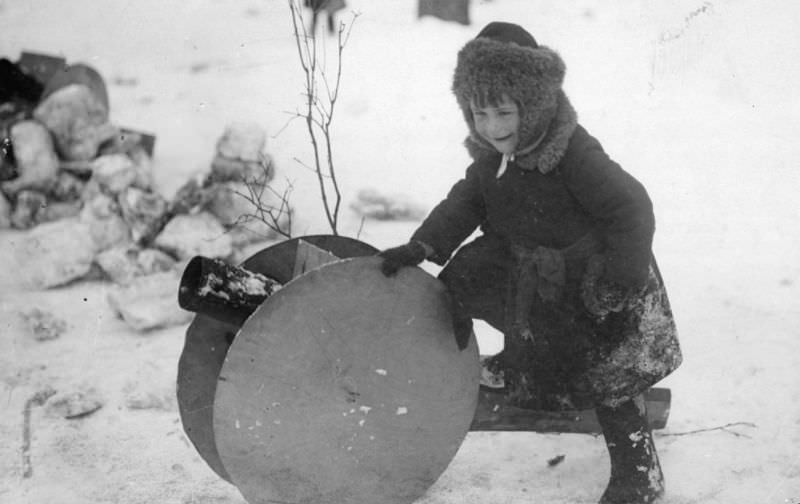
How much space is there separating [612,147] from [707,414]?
2.10 meters

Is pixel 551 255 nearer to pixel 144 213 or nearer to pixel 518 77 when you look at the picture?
pixel 518 77

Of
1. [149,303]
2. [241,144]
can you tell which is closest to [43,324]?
[149,303]

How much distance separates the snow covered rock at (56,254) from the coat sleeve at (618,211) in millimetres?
2949

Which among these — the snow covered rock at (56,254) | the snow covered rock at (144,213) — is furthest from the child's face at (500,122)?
the snow covered rock at (56,254)

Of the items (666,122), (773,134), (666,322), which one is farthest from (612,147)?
(666,322)

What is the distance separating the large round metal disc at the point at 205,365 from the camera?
118 inches

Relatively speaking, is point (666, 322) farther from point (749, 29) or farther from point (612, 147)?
point (749, 29)

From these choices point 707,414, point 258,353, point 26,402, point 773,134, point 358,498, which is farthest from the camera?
point 773,134

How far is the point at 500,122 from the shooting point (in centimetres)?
275

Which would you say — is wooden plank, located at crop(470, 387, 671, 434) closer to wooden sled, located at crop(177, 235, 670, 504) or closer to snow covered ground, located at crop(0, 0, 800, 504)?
snow covered ground, located at crop(0, 0, 800, 504)

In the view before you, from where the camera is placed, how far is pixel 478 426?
326cm

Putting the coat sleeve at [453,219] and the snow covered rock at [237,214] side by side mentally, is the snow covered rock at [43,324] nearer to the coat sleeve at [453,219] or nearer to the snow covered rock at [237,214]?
the snow covered rock at [237,214]

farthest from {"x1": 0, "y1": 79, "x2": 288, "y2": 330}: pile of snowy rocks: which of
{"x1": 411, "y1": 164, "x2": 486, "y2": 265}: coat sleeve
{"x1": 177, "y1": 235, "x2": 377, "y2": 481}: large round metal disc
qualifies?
{"x1": 411, "y1": 164, "x2": 486, "y2": 265}: coat sleeve

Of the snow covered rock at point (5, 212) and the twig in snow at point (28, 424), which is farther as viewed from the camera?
the snow covered rock at point (5, 212)
